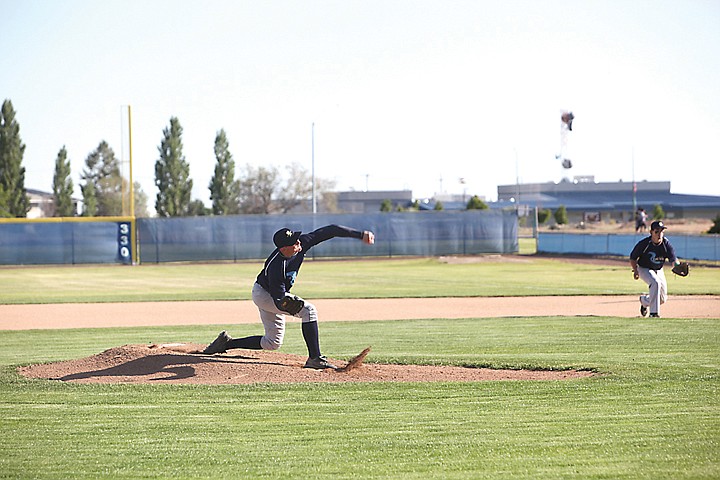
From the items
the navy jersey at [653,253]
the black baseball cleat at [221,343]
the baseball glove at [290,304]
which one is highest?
the navy jersey at [653,253]

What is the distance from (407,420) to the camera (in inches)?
291

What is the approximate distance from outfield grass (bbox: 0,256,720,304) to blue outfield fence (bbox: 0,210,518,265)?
1.34 meters

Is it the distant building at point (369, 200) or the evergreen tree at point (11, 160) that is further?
the distant building at point (369, 200)

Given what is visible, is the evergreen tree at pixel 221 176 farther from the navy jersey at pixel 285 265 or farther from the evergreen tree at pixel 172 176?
the navy jersey at pixel 285 265

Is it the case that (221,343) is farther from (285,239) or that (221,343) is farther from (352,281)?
(352,281)

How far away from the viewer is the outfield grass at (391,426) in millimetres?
6008

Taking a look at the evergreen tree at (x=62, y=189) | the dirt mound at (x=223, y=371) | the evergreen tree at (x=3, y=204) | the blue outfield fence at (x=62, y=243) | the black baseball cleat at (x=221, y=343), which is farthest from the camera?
the evergreen tree at (x=62, y=189)

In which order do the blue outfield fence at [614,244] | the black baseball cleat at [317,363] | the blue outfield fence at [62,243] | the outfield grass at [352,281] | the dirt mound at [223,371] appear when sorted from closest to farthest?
the dirt mound at [223,371] < the black baseball cleat at [317,363] < the outfield grass at [352,281] < the blue outfield fence at [614,244] < the blue outfield fence at [62,243]

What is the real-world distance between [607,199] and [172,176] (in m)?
66.9

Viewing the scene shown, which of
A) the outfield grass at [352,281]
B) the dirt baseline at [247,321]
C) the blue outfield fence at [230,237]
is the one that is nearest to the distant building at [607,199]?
the blue outfield fence at [230,237]

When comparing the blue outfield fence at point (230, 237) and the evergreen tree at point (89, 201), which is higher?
the evergreen tree at point (89, 201)

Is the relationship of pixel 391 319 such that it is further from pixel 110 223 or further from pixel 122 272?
pixel 110 223

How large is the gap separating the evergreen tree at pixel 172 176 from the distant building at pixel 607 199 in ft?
144

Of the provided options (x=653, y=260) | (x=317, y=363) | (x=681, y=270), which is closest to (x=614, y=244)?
(x=681, y=270)
